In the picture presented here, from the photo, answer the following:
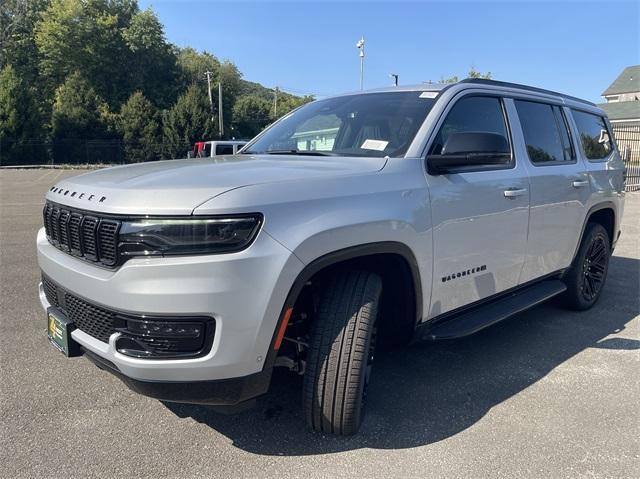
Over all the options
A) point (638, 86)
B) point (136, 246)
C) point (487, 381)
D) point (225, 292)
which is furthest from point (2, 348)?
point (638, 86)

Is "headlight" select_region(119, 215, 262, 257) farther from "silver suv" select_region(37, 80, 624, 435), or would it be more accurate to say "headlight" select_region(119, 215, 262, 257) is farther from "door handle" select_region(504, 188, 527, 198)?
"door handle" select_region(504, 188, 527, 198)

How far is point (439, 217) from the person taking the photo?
116 inches

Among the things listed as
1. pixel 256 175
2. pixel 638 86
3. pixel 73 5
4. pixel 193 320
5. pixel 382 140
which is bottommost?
pixel 193 320

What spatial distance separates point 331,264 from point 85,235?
1.18 metres

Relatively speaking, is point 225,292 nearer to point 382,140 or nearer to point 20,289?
point 382,140

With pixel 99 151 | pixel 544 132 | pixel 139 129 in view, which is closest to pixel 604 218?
pixel 544 132

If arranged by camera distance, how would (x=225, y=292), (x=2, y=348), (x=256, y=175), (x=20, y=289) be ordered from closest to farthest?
(x=225, y=292) → (x=256, y=175) → (x=2, y=348) → (x=20, y=289)

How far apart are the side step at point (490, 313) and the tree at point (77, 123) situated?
40375 millimetres

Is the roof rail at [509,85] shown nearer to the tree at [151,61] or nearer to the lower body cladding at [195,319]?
the lower body cladding at [195,319]

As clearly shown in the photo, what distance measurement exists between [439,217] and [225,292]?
4.66 ft

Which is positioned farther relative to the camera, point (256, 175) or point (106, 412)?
point (106, 412)

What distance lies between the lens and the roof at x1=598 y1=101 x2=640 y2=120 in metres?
49.1

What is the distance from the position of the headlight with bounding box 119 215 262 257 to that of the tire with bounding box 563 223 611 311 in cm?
364

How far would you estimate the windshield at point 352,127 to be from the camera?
317 centimetres
